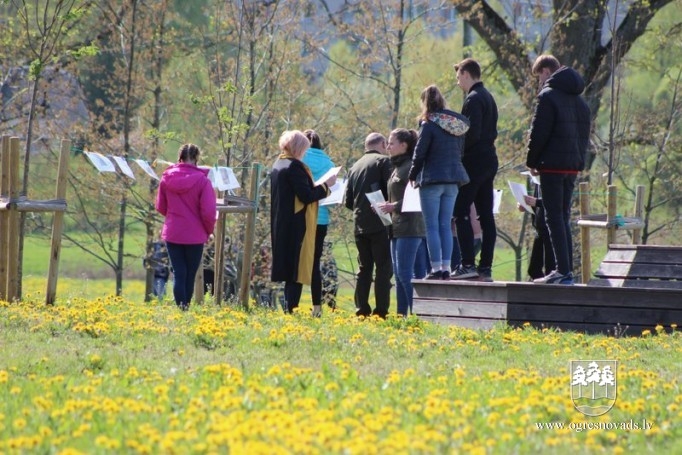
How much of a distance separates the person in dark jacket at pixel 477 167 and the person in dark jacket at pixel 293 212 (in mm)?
1365

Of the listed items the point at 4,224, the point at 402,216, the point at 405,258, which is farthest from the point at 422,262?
the point at 4,224

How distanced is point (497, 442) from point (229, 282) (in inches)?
637

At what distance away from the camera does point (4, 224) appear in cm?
1201

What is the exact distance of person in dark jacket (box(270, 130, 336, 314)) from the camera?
1131 centimetres

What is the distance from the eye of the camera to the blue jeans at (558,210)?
1041 centimetres

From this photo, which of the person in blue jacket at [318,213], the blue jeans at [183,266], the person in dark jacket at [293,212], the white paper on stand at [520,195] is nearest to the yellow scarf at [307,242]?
the person in dark jacket at [293,212]

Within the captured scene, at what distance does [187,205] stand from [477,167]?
2.96 m

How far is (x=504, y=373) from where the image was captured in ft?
24.8

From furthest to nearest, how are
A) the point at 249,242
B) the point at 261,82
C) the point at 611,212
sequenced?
the point at 261,82 < the point at 611,212 < the point at 249,242

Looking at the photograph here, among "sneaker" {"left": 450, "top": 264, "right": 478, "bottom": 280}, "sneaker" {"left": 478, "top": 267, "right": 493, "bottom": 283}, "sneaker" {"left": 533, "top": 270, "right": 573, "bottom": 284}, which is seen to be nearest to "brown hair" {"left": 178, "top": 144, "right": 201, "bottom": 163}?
"sneaker" {"left": 450, "top": 264, "right": 478, "bottom": 280}

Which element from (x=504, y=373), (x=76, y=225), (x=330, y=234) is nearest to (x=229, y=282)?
(x=330, y=234)

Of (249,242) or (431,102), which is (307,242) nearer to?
(249,242)

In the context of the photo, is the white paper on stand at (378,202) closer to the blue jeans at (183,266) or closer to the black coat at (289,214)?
the black coat at (289,214)

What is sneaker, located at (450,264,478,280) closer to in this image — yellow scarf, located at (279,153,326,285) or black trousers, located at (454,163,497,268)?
black trousers, located at (454,163,497,268)
